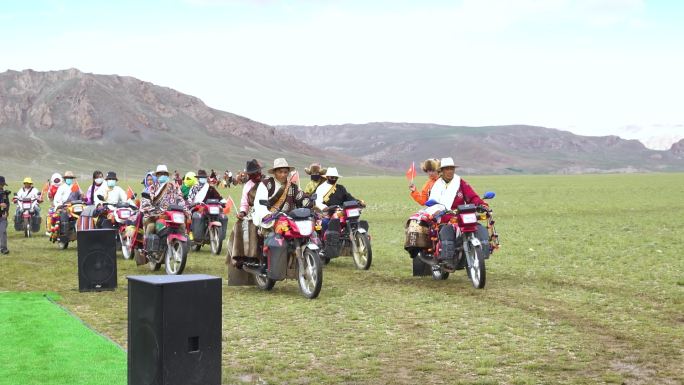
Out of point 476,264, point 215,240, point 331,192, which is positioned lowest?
point 215,240

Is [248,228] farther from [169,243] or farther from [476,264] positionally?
[476,264]

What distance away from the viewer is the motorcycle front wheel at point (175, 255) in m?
14.1

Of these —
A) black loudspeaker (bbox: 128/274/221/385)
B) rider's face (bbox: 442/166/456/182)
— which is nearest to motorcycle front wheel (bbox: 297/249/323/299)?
rider's face (bbox: 442/166/456/182)

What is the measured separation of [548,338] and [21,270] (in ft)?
33.3

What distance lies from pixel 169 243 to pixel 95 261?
2073 mm

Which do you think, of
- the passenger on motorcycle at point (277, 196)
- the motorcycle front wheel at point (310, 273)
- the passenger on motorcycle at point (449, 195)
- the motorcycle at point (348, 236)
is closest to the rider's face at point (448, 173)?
the passenger on motorcycle at point (449, 195)

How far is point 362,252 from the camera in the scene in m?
15.5

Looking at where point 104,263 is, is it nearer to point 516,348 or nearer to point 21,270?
point 21,270

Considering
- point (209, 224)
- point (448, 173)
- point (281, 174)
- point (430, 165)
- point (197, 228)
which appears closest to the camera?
point (281, 174)

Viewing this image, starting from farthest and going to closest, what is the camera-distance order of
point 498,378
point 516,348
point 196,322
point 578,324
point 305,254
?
point 305,254, point 578,324, point 516,348, point 498,378, point 196,322

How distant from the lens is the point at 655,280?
13.2 metres

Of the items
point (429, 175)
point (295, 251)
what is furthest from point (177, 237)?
point (429, 175)

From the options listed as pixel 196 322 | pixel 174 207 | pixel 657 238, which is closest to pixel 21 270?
pixel 174 207

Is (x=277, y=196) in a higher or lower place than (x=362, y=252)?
higher
